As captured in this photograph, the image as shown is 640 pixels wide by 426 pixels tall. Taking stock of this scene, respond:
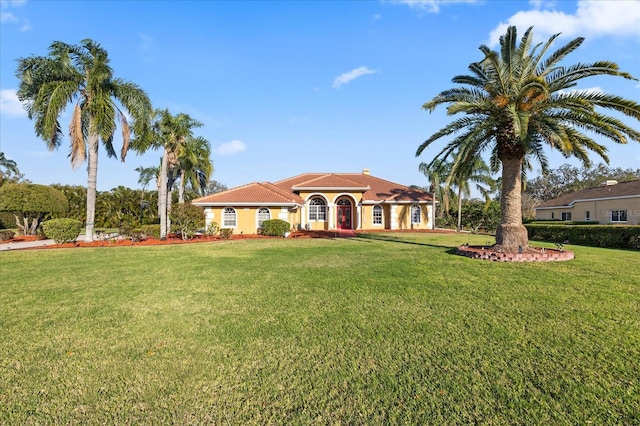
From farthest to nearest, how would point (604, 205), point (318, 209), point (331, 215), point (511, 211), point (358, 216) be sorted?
point (604, 205), point (358, 216), point (318, 209), point (331, 215), point (511, 211)

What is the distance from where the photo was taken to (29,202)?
70.5 ft

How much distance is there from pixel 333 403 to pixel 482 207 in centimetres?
3673

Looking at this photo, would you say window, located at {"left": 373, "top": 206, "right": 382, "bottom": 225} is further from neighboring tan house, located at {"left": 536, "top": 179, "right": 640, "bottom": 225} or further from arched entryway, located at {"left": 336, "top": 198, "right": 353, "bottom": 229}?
neighboring tan house, located at {"left": 536, "top": 179, "right": 640, "bottom": 225}

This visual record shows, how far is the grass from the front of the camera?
10.3ft

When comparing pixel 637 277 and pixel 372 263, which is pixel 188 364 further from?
pixel 637 277

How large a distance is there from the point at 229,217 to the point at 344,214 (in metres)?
10.9

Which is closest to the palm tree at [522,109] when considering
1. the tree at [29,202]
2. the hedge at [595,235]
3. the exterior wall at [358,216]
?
the hedge at [595,235]

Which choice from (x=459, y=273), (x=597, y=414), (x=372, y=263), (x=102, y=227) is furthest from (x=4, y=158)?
(x=597, y=414)

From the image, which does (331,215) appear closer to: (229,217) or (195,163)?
(229,217)

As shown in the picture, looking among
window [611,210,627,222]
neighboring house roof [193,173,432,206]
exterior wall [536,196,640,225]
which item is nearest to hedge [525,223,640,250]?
neighboring house roof [193,173,432,206]

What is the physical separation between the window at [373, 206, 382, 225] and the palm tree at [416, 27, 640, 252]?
1760 centimetres

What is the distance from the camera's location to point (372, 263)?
35.7ft

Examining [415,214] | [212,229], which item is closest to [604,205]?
[415,214]

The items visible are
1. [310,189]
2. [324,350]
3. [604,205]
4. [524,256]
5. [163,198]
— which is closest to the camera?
[324,350]
